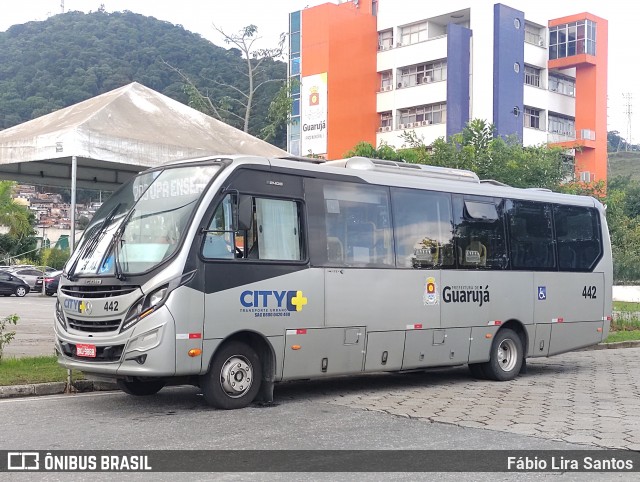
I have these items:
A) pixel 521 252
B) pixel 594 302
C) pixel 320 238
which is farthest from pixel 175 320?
pixel 594 302

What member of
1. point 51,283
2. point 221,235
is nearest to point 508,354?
point 221,235

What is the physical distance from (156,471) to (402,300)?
639cm

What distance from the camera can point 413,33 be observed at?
76062 millimetres

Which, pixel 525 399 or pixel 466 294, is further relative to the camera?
pixel 466 294

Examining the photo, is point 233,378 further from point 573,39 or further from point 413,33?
point 573,39

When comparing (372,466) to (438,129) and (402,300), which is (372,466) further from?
(438,129)


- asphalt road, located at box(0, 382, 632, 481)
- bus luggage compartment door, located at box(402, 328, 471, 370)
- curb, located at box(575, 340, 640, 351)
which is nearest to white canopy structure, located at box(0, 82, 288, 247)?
asphalt road, located at box(0, 382, 632, 481)

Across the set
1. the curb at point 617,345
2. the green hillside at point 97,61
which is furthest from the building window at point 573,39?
the curb at point 617,345

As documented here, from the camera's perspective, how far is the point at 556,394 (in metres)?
12.8

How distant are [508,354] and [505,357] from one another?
0.31ft

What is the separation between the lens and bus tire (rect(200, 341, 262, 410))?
10672 mm

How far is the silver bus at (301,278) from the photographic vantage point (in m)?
10.4

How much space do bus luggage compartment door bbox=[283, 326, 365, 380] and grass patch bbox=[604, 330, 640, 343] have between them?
40.1 ft

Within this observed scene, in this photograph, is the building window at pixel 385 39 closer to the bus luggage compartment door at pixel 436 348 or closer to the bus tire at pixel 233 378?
the bus luggage compartment door at pixel 436 348
